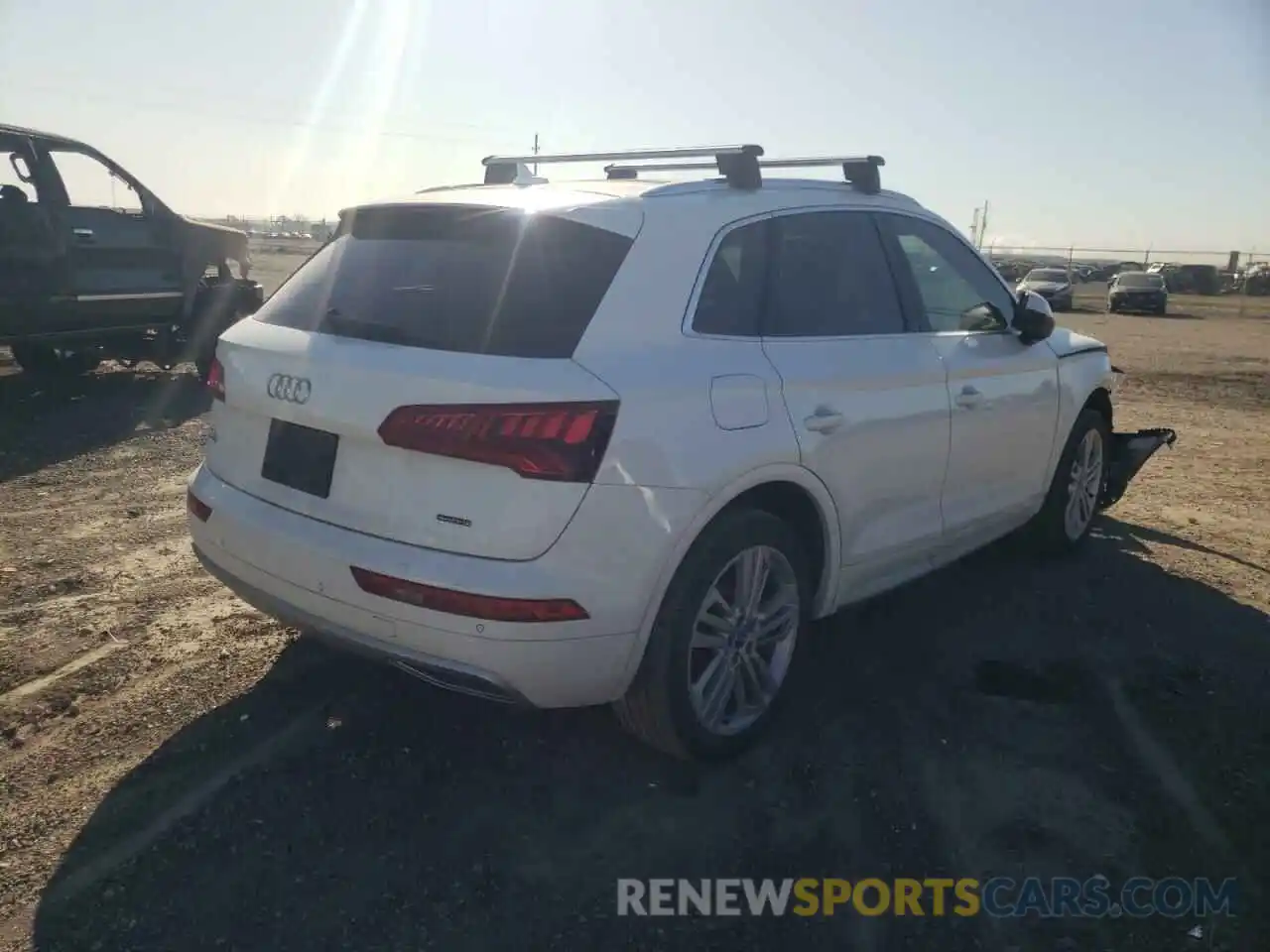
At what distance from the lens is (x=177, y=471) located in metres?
6.62

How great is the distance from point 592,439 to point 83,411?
24.1 ft

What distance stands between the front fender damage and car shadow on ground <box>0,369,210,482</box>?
663 centimetres

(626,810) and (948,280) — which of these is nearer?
(626,810)

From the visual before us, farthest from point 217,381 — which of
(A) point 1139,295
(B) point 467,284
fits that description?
(A) point 1139,295

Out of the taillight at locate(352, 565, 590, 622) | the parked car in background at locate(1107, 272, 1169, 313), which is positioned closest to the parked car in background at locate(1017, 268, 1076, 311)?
the parked car in background at locate(1107, 272, 1169, 313)

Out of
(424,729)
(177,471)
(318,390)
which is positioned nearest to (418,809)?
(424,729)

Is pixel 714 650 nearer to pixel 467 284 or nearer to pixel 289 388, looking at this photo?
pixel 467 284

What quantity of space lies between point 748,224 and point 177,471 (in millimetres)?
4675

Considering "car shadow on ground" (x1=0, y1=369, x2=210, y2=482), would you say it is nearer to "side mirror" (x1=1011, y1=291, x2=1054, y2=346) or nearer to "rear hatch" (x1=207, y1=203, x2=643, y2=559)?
"rear hatch" (x1=207, y1=203, x2=643, y2=559)

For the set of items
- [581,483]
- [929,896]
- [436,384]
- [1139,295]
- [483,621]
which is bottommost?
[929,896]

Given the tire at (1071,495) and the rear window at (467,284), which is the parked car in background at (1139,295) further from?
the rear window at (467,284)

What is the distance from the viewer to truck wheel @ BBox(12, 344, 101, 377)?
9539mm

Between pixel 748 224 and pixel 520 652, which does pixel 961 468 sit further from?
pixel 520 652

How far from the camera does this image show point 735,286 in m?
3.34
